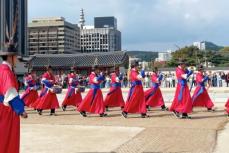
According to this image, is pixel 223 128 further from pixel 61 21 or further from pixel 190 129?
pixel 61 21

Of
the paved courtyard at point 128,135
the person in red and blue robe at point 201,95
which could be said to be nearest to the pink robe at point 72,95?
the paved courtyard at point 128,135

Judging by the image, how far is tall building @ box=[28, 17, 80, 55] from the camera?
93875 mm

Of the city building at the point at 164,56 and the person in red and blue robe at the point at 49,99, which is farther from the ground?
the city building at the point at 164,56

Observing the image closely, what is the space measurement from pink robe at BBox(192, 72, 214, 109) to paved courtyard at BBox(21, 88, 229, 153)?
187 cm

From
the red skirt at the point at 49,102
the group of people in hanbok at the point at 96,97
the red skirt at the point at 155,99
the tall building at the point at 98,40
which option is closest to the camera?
the group of people in hanbok at the point at 96,97

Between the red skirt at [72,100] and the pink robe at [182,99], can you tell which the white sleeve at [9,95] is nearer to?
the pink robe at [182,99]

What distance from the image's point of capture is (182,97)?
43.8 ft

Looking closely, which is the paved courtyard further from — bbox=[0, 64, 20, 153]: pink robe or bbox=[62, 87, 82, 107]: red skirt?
bbox=[62, 87, 82, 107]: red skirt

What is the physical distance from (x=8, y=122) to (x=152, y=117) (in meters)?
8.43

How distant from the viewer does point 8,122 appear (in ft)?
19.5

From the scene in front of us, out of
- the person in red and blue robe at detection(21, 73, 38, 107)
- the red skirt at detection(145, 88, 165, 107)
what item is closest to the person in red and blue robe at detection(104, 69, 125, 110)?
the red skirt at detection(145, 88, 165, 107)

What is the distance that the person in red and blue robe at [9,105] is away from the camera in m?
5.71

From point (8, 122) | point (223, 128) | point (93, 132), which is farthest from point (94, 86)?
point (8, 122)

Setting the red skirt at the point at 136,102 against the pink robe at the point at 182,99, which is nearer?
the pink robe at the point at 182,99
